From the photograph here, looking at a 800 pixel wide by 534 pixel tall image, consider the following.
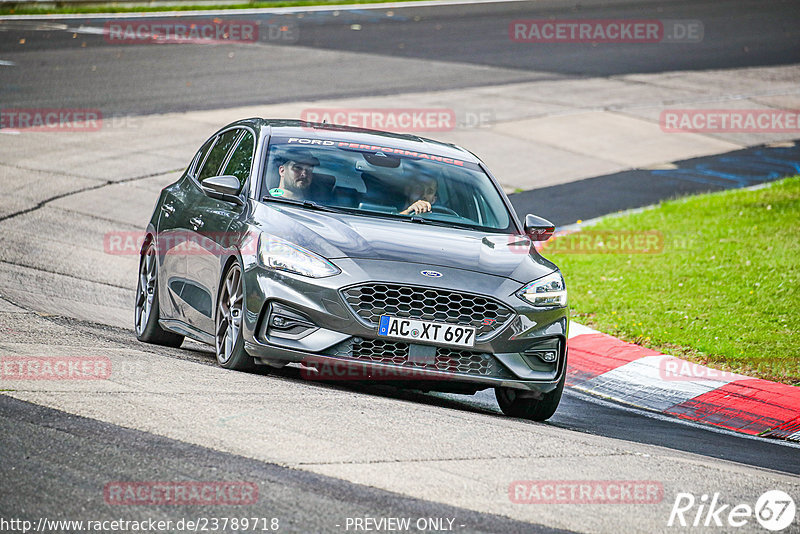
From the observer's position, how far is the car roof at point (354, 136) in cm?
871

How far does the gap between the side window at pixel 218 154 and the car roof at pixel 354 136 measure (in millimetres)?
140

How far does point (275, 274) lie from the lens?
7164mm

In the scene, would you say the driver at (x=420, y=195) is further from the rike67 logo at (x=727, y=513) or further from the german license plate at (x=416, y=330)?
the rike67 logo at (x=727, y=513)

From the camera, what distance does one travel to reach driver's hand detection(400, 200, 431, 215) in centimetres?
821

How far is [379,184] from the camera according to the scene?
830cm

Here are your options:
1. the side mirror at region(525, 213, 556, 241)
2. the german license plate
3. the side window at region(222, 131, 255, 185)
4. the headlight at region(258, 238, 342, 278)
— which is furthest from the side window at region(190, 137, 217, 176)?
the german license plate

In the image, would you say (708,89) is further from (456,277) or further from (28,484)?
(28,484)

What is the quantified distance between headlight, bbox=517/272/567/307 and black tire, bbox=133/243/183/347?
10.1 ft

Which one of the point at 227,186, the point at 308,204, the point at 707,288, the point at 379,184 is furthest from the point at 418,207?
the point at 707,288

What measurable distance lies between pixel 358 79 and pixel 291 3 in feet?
38.2

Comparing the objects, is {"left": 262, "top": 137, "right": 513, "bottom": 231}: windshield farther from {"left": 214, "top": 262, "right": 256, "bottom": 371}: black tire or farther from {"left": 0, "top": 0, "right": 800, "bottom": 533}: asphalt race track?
{"left": 0, "top": 0, "right": 800, "bottom": 533}: asphalt race track

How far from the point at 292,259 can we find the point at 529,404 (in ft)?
6.33

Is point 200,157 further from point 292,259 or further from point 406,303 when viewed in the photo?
point 406,303

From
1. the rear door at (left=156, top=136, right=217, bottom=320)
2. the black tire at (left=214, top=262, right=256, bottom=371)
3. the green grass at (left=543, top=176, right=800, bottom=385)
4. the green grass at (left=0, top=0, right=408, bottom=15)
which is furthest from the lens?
the green grass at (left=0, top=0, right=408, bottom=15)
